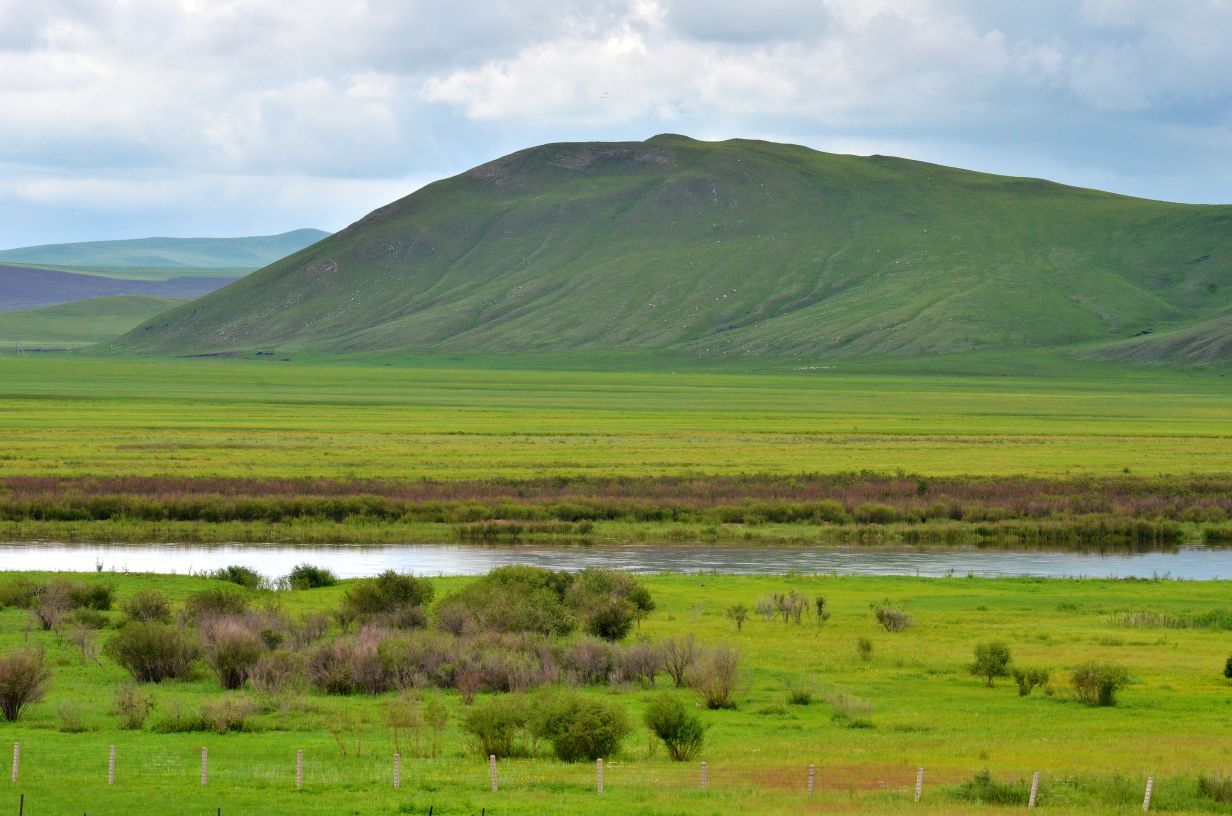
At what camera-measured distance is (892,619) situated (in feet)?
119

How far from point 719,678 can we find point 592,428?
265 feet

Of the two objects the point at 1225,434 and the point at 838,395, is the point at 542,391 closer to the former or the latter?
the point at 838,395

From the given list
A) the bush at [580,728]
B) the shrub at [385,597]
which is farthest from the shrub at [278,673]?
the bush at [580,728]

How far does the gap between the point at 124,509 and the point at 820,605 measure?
33.6 metres

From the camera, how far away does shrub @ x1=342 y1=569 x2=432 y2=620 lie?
115 feet

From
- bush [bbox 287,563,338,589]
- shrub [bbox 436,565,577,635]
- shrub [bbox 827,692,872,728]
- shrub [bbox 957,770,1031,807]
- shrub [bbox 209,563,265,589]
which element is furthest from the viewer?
bush [bbox 287,563,338,589]

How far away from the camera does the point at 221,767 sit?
20547 millimetres

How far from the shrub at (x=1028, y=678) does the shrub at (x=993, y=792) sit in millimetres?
8927

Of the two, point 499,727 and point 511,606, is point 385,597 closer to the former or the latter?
point 511,606

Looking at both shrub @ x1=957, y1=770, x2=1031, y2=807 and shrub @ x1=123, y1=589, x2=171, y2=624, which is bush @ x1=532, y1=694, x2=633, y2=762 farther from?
shrub @ x1=123, y1=589, x2=171, y2=624

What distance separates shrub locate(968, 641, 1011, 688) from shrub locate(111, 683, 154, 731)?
15144 millimetres

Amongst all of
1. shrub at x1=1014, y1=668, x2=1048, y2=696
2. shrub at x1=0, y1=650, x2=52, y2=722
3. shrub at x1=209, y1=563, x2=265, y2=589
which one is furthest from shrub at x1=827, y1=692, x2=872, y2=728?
shrub at x1=209, y1=563, x2=265, y2=589

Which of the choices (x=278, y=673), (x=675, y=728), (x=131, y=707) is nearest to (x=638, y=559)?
(x=278, y=673)

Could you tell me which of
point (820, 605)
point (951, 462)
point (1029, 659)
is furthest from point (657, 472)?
point (1029, 659)
